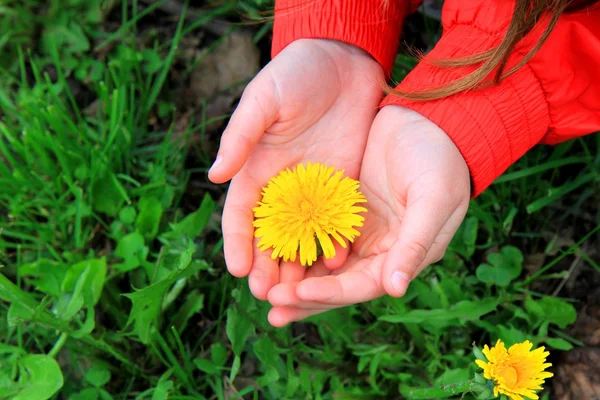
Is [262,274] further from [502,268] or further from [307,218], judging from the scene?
[502,268]

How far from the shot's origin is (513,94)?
1410mm

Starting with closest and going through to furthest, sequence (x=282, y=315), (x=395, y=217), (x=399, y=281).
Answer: (x=399, y=281) < (x=282, y=315) < (x=395, y=217)

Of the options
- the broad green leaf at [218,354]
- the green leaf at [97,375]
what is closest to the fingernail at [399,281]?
the broad green leaf at [218,354]

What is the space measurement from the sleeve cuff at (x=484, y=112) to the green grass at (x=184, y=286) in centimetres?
19

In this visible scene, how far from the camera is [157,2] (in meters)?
2.07

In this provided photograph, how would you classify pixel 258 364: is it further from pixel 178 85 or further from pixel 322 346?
pixel 178 85

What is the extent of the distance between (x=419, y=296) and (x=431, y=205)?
40 centimetres

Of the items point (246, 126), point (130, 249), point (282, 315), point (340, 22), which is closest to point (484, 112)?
point (340, 22)

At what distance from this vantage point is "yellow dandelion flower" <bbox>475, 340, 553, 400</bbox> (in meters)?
1.08

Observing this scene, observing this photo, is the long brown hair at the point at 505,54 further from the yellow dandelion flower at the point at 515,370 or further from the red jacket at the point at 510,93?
the yellow dandelion flower at the point at 515,370

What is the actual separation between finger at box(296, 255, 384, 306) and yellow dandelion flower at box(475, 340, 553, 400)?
0.27 metres

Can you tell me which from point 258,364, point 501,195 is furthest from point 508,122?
point 258,364

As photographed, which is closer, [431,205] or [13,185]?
[431,205]

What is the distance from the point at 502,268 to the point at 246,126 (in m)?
0.78
